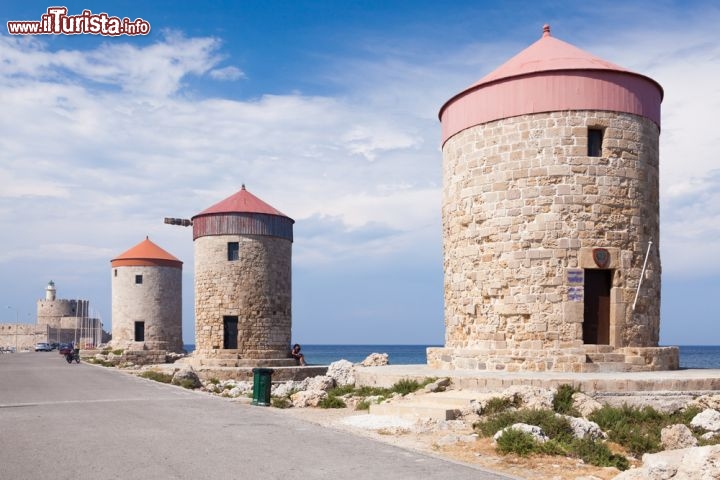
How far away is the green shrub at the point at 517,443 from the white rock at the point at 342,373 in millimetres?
8359

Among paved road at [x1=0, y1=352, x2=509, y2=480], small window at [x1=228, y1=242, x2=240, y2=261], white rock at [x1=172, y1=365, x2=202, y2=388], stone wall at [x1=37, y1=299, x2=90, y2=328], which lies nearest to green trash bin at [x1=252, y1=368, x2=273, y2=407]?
paved road at [x1=0, y1=352, x2=509, y2=480]

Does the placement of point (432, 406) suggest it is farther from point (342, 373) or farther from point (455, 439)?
point (342, 373)

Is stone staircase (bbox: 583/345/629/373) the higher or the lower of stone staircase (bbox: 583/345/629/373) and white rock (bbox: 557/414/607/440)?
the higher

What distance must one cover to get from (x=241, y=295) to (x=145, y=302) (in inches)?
545

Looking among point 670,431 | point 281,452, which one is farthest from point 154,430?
point 670,431

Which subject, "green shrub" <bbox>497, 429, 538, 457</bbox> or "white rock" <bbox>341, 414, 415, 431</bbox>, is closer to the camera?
"green shrub" <bbox>497, 429, 538, 457</bbox>

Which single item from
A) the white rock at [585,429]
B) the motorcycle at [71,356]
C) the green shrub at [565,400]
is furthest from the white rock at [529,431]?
the motorcycle at [71,356]

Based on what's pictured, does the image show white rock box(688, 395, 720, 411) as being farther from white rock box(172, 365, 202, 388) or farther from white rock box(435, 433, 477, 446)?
white rock box(172, 365, 202, 388)

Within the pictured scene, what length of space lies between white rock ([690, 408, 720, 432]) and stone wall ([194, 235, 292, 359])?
21301mm

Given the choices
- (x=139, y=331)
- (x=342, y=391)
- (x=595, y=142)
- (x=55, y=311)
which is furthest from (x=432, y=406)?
(x=55, y=311)

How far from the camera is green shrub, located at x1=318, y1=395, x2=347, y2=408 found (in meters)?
14.6

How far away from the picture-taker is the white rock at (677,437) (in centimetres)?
1016

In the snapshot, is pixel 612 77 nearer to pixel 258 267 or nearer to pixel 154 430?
pixel 154 430

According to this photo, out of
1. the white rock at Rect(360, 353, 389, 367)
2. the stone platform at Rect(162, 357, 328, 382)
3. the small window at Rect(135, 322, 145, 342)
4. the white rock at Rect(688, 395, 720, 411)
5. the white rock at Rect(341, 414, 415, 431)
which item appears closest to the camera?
the white rock at Rect(341, 414, 415, 431)
